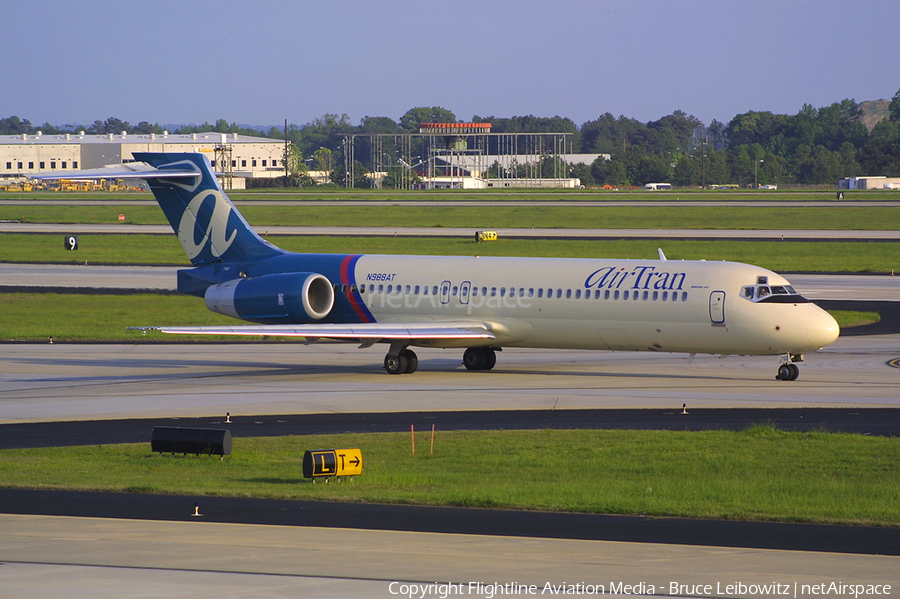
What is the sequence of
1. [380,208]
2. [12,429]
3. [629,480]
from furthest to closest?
[380,208] < [12,429] < [629,480]

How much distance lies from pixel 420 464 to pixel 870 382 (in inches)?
642

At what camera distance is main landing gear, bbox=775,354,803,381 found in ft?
110

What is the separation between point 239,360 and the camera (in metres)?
40.0

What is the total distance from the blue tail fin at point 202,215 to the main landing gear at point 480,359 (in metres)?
7.51

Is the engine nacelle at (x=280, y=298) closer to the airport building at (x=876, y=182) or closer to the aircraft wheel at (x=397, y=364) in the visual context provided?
the aircraft wheel at (x=397, y=364)

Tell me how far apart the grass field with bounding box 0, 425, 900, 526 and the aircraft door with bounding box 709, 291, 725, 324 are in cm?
768

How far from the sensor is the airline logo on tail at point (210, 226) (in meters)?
39.2

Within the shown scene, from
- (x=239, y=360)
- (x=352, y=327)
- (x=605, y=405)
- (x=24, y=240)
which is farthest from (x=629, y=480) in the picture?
(x=24, y=240)

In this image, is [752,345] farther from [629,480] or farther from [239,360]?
[239,360]

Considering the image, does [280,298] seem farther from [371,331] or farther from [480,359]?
[480,359]

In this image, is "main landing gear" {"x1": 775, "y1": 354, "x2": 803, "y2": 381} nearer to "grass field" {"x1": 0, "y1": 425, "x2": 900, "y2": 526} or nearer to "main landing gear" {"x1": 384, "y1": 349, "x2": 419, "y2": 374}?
"grass field" {"x1": 0, "y1": 425, "x2": 900, "y2": 526}

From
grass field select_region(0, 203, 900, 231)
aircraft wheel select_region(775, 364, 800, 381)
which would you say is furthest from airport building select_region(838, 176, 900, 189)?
aircraft wheel select_region(775, 364, 800, 381)

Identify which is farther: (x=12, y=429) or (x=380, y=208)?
(x=380, y=208)

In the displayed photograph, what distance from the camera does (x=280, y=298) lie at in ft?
121
